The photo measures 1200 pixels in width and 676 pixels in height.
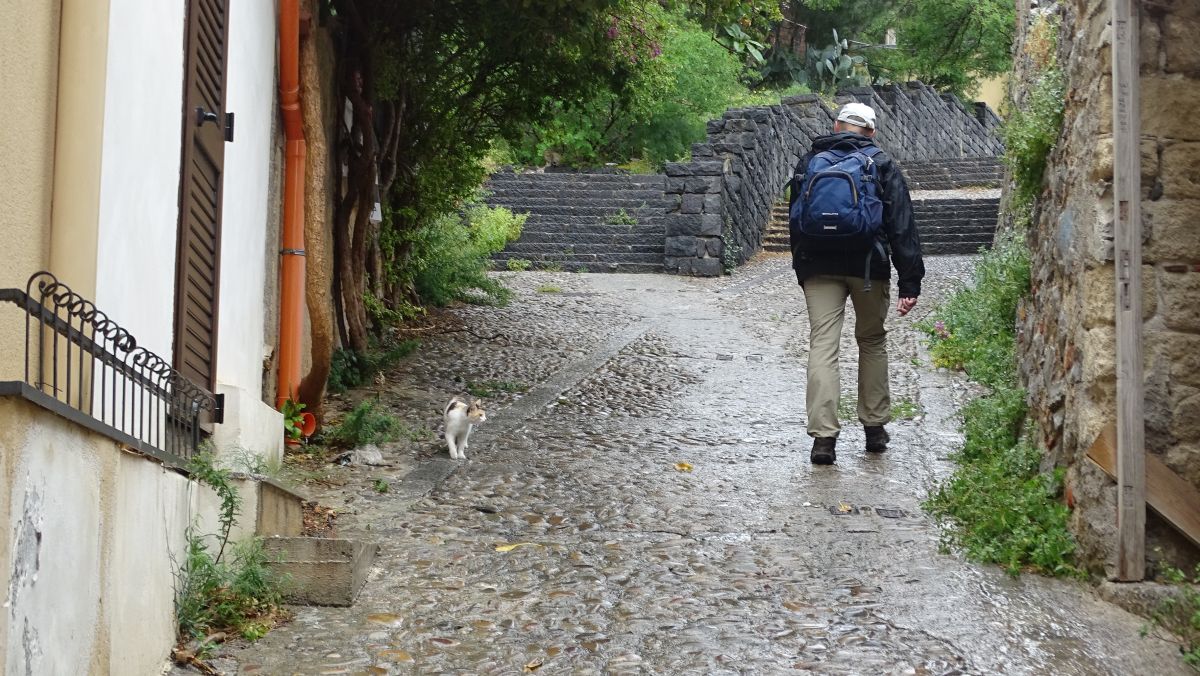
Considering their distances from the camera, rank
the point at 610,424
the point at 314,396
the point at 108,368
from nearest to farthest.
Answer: the point at 108,368 → the point at 314,396 → the point at 610,424

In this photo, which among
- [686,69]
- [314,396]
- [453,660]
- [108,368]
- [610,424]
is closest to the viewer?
[108,368]

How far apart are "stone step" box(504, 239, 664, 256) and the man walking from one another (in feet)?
37.9

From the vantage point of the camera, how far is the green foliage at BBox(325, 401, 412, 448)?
7.84 m

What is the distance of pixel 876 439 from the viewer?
779 cm

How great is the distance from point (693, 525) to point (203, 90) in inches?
113

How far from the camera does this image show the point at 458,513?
6590 millimetres

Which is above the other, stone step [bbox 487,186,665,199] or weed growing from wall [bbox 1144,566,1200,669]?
stone step [bbox 487,186,665,199]

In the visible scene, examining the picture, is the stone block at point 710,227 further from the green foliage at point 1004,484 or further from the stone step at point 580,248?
the green foliage at point 1004,484

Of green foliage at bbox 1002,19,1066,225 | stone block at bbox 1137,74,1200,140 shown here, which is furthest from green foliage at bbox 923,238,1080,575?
stone block at bbox 1137,74,1200,140

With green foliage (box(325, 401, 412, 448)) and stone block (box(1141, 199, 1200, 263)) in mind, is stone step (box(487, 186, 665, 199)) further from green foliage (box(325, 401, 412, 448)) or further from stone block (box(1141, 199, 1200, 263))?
stone block (box(1141, 199, 1200, 263))

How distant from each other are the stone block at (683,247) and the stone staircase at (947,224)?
224 cm

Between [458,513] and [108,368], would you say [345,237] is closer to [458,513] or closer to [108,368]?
[458,513]

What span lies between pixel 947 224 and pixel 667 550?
598 inches

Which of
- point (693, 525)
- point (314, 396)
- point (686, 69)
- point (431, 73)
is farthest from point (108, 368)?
point (686, 69)
